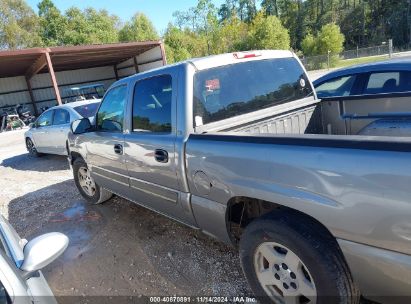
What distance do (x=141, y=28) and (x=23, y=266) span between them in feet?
200

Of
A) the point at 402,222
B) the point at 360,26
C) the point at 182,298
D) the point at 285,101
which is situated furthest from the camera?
the point at 360,26

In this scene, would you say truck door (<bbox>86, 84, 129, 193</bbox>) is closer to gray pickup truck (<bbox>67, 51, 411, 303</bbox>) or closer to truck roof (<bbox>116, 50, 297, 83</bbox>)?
gray pickup truck (<bbox>67, 51, 411, 303</bbox>)

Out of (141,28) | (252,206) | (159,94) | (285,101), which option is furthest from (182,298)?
(141,28)

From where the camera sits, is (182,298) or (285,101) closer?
(182,298)

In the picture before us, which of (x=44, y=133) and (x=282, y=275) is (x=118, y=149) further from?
(x=44, y=133)

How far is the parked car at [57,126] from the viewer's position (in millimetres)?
8664

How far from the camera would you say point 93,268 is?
153 inches

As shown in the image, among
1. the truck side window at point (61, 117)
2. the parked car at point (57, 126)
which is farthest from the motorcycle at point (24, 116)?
the truck side window at point (61, 117)

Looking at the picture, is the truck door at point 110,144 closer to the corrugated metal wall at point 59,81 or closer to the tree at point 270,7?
the corrugated metal wall at point 59,81

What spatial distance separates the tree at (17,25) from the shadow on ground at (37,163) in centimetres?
4349

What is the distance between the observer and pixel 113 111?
4395 millimetres

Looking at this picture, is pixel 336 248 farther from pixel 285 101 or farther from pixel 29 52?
A: pixel 29 52

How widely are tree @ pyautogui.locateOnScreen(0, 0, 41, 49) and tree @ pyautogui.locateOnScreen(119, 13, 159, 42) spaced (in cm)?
1275

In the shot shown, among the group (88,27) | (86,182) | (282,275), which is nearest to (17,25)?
(88,27)
